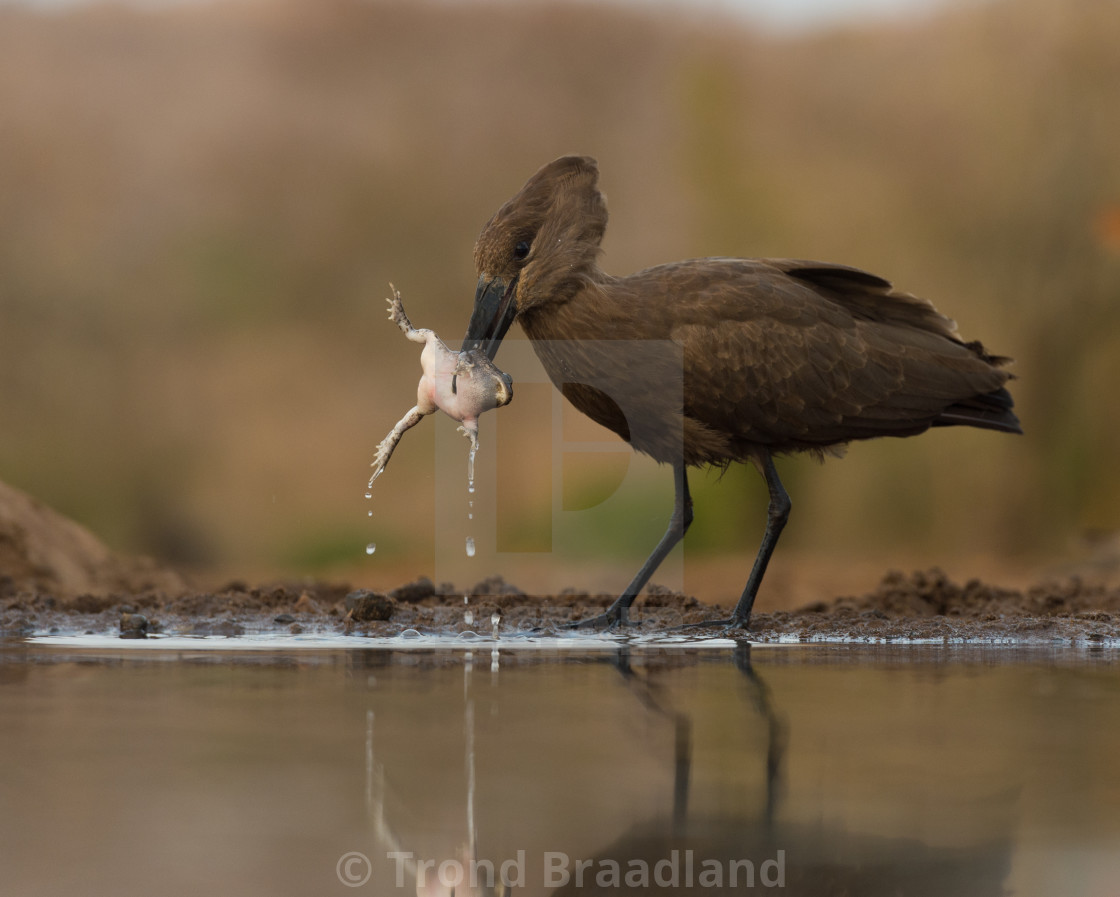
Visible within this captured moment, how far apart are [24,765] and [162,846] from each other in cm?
85

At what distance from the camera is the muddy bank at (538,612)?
19.4 ft

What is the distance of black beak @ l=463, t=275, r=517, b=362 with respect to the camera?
5.91 m

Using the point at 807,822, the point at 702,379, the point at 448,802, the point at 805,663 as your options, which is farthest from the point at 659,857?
the point at 702,379

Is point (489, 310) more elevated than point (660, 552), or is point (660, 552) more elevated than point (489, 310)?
point (489, 310)

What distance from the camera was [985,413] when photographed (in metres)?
6.33

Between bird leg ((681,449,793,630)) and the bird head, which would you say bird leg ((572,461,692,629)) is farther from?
the bird head

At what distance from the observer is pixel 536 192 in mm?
6004
